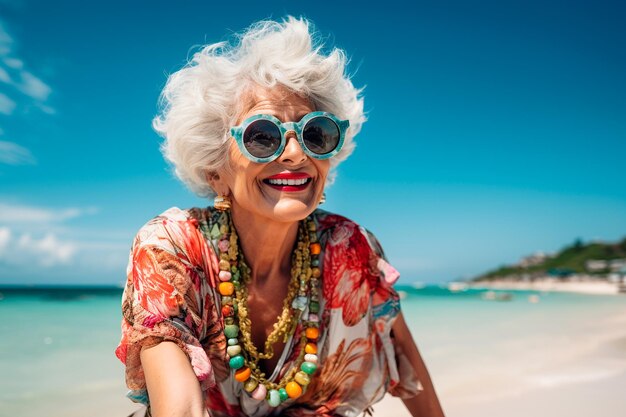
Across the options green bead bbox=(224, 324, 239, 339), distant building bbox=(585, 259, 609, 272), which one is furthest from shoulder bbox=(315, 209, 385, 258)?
distant building bbox=(585, 259, 609, 272)

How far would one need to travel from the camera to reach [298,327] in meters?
2.26

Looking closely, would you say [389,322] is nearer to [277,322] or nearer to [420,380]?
[420,380]

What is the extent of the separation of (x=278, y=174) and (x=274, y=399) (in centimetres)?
98

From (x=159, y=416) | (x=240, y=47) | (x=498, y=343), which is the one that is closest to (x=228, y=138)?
(x=240, y=47)

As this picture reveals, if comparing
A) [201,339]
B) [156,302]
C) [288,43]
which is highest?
[288,43]

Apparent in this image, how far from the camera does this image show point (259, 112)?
209 cm

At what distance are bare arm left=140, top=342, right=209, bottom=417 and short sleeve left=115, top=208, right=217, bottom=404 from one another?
0.04 meters

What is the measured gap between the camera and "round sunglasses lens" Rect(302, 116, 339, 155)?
2.09 m

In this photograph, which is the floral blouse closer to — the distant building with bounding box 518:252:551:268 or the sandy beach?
the sandy beach

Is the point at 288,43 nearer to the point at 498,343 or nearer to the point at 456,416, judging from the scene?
the point at 456,416

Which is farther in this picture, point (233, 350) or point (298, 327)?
point (298, 327)

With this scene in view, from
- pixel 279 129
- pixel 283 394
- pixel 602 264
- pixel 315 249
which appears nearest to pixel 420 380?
pixel 283 394

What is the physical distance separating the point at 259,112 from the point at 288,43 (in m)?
0.35

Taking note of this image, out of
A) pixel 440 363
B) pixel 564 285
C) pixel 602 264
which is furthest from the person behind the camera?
pixel 602 264
